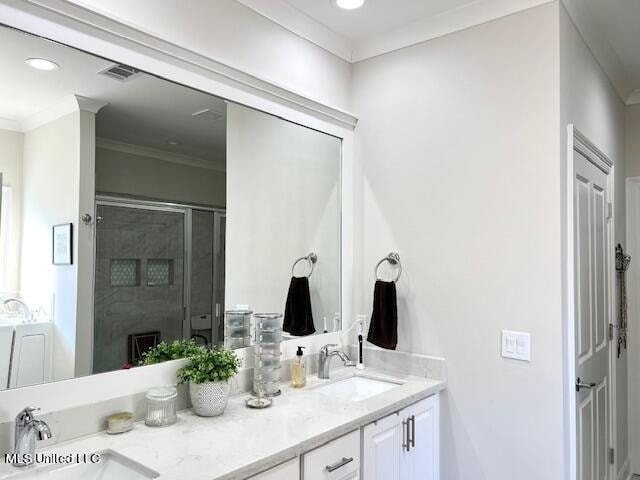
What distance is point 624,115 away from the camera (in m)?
3.49

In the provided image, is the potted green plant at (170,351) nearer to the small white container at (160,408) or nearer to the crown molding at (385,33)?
the small white container at (160,408)

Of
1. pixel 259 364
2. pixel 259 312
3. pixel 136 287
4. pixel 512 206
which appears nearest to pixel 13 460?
pixel 136 287

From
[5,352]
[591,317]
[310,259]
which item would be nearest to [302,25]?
[310,259]

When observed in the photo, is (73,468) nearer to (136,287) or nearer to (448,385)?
(136,287)

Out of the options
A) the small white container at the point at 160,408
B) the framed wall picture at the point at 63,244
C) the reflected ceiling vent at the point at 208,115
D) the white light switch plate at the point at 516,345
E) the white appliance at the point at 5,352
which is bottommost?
the small white container at the point at 160,408

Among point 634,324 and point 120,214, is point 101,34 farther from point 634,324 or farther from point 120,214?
point 634,324

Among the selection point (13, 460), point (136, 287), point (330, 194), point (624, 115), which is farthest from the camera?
point (624, 115)

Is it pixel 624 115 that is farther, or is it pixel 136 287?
pixel 624 115

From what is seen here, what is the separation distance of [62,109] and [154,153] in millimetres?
369

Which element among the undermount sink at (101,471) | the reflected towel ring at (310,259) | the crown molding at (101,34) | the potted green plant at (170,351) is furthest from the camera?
the reflected towel ring at (310,259)

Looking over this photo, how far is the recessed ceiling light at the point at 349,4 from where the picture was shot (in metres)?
2.26

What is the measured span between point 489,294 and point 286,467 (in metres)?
1.24

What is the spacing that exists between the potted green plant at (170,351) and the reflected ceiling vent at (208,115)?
0.96m

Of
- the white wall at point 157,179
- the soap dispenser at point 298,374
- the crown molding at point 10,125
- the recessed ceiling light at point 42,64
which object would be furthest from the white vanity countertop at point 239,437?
the recessed ceiling light at point 42,64
